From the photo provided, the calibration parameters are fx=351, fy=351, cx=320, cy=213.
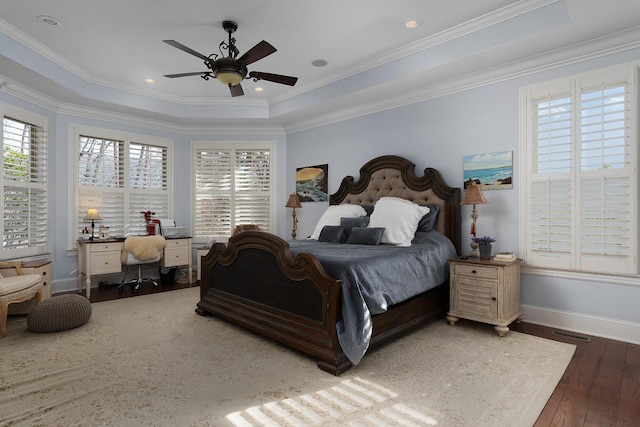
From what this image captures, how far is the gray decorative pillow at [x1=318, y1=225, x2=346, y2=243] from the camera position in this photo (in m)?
4.09

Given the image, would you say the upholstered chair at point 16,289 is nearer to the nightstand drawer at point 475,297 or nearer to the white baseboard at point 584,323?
the nightstand drawer at point 475,297

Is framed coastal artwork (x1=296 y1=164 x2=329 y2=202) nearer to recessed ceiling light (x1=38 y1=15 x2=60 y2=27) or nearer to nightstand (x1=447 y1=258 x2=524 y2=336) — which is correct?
nightstand (x1=447 y1=258 x2=524 y2=336)

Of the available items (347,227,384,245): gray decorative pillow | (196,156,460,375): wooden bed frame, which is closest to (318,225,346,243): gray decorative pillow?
(347,227,384,245): gray decorative pillow

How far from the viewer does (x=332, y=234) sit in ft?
13.6

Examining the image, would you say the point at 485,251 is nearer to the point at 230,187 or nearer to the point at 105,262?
the point at 230,187

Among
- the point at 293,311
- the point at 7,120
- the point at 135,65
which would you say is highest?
the point at 135,65

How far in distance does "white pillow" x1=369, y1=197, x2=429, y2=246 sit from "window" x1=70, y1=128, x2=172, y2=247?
390 cm

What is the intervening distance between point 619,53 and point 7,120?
6.63 m

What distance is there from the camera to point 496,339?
3.12m

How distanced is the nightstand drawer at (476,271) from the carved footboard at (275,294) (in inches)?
59.3

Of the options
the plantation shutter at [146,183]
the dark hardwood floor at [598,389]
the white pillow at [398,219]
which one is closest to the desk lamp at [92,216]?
the plantation shutter at [146,183]

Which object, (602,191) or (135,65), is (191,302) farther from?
(602,191)

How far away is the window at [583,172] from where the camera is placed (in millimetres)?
3100

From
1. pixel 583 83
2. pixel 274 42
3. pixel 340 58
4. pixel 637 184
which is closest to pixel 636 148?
pixel 637 184
